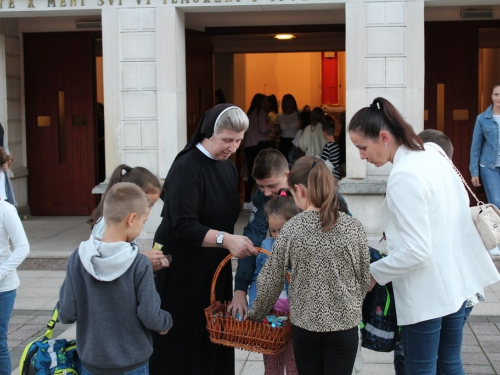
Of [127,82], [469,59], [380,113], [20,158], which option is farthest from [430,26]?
[380,113]

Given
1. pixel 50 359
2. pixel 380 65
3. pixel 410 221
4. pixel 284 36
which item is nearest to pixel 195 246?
pixel 50 359

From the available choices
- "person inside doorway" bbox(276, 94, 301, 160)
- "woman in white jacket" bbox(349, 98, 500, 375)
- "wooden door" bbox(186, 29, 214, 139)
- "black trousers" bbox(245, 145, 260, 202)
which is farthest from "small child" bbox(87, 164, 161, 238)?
"person inside doorway" bbox(276, 94, 301, 160)

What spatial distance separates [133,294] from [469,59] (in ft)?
29.0

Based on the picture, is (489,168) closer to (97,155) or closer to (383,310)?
(383,310)

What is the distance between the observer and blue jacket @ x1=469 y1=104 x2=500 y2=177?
816 cm

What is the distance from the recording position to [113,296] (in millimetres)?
3318

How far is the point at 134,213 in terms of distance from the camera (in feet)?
11.1

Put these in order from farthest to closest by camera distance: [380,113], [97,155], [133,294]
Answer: [97,155], [380,113], [133,294]

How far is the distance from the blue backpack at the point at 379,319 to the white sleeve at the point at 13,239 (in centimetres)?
209

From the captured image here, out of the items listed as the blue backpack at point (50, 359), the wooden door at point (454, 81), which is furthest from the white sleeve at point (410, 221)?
the wooden door at point (454, 81)

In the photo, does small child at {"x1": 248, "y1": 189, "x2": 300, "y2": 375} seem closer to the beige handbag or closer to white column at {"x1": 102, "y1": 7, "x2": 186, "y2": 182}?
the beige handbag

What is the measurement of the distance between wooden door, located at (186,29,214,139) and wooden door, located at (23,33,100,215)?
1768 mm

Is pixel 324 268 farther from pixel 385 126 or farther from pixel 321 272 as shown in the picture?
pixel 385 126

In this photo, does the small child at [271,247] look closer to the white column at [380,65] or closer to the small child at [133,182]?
the small child at [133,182]
